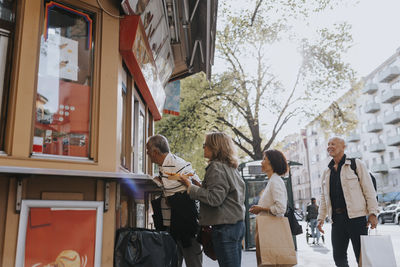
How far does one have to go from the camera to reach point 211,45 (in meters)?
8.62

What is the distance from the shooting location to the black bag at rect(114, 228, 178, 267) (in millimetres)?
3730

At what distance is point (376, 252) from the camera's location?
4.02 metres

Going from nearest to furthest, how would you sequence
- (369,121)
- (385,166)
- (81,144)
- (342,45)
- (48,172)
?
(48,172), (81,144), (342,45), (385,166), (369,121)

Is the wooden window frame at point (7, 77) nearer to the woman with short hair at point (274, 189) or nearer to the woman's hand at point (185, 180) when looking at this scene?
the woman's hand at point (185, 180)

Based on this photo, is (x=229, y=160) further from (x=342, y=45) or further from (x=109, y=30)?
(x=342, y=45)

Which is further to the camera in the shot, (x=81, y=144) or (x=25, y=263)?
(x=81, y=144)

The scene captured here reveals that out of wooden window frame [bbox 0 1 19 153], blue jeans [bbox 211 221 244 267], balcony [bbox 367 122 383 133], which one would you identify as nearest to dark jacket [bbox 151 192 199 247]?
blue jeans [bbox 211 221 244 267]

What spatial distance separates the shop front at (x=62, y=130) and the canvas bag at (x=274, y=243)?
130 centimetres

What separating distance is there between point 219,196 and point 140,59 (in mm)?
3071

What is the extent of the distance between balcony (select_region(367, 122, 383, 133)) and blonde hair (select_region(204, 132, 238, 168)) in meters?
54.9

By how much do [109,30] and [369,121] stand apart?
58069mm

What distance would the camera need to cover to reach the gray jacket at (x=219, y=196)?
3.52 meters

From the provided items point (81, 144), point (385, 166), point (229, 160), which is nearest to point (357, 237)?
point (229, 160)

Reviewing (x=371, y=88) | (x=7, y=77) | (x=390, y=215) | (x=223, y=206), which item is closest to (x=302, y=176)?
(x=371, y=88)
